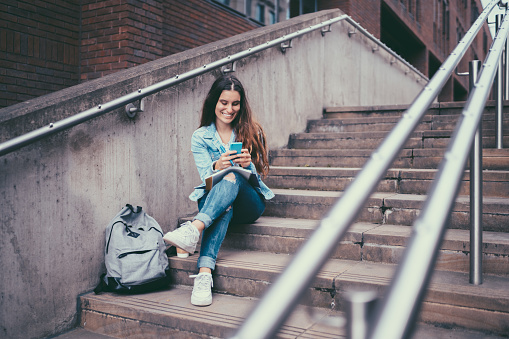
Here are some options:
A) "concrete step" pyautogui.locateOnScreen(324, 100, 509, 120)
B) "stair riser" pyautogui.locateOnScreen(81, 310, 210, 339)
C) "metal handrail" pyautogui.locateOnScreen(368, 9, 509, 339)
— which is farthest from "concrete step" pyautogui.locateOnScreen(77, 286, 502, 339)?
"concrete step" pyautogui.locateOnScreen(324, 100, 509, 120)

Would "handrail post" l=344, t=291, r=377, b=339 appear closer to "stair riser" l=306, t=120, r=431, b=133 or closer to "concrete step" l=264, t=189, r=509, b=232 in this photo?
"concrete step" l=264, t=189, r=509, b=232

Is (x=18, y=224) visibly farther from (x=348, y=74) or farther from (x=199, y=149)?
(x=348, y=74)

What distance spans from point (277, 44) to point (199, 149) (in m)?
2.32

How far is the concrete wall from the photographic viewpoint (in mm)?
2648

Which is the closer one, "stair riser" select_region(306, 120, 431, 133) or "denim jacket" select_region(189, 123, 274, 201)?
"denim jacket" select_region(189, 123, 274, 201)

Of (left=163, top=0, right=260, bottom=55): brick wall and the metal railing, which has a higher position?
(left=163, top=0, right=260, bottom=55): brick wall

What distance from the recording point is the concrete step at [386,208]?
307 centimetres

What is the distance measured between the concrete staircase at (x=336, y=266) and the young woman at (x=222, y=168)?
158mm

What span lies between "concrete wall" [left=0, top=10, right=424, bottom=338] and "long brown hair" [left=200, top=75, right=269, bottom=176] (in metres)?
0.46

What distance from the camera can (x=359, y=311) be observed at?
81 cm

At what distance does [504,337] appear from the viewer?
2160 mm

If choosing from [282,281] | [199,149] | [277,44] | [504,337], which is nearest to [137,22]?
[277,44]

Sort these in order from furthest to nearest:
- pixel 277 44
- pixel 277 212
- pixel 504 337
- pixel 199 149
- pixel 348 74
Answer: pixel 348 74, pixel 277 44, pixel 277 212, pixel 199 149, pixel 504 337

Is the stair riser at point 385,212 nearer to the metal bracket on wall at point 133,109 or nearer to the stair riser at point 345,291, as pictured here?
the stair riser at point 345,291
